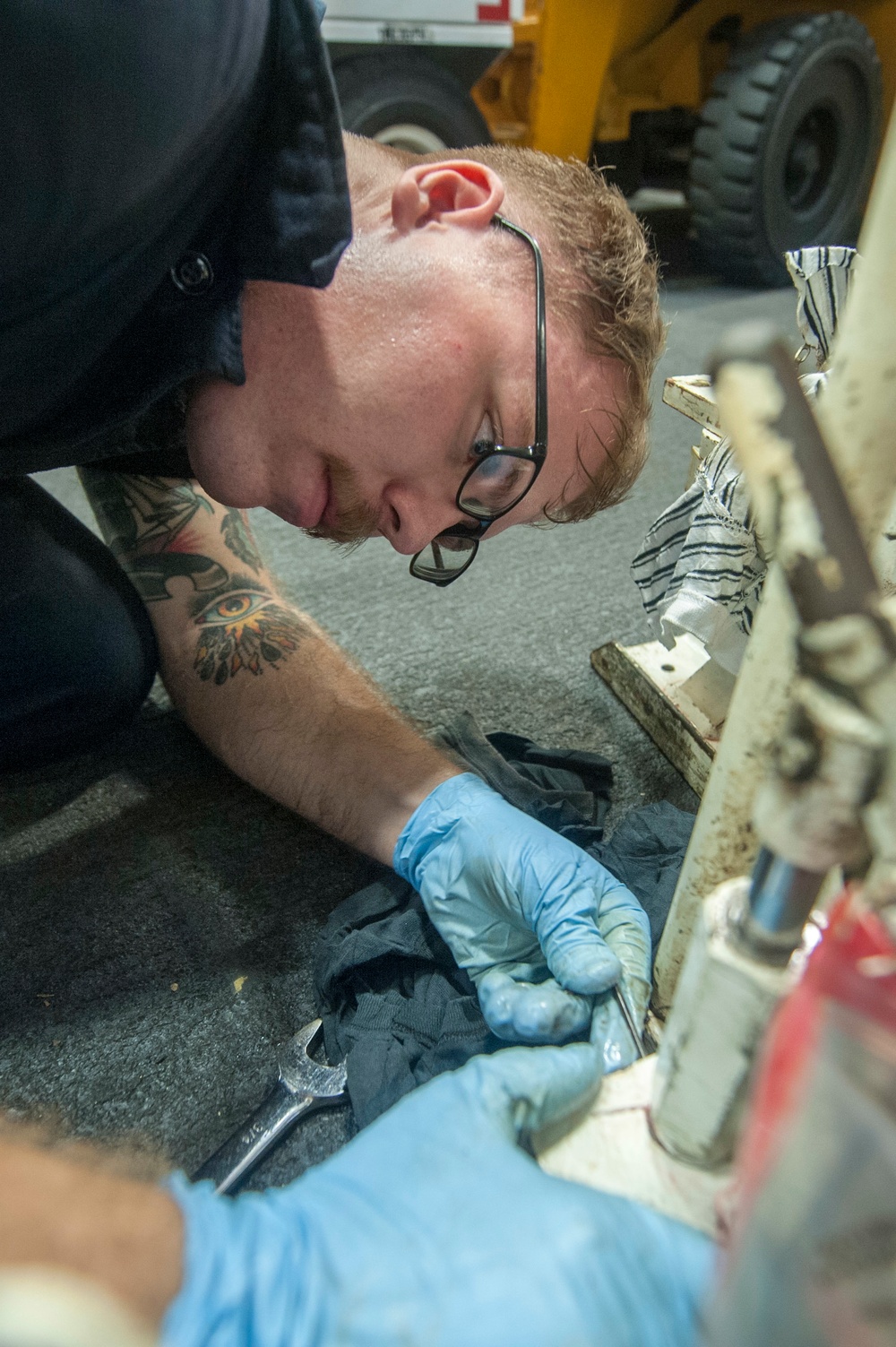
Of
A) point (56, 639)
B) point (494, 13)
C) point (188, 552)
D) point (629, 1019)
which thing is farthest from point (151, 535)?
point (494, 13)

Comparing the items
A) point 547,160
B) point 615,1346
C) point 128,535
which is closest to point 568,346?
point 547,160

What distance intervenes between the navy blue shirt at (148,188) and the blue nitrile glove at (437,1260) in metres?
0.71

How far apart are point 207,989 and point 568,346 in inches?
31.0

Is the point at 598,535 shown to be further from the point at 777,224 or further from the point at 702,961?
the point at 777,224

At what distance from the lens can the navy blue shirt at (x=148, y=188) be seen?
26.7 inches

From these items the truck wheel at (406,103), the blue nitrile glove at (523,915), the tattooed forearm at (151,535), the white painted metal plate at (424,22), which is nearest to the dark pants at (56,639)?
the tattooed forearm at (151,535)

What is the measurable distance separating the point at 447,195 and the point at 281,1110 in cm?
91

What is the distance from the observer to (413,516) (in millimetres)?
940

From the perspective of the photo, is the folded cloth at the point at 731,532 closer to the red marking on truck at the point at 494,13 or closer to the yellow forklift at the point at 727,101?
the yellow forklift at the point at 727,101

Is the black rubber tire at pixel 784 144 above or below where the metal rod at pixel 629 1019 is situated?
above

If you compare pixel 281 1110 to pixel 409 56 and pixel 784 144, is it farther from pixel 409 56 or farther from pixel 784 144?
pixel 784 144

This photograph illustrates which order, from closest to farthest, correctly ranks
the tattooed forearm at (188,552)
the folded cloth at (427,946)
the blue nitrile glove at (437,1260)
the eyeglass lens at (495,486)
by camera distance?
the blue nitrile glove at (437,1260)
the folded cloth at (427,946)
the eyeglass lens at (495,486)
the tattooed forearm at (188,552)

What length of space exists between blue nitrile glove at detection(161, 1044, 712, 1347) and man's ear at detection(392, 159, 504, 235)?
815 mm

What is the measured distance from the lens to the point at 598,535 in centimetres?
176
